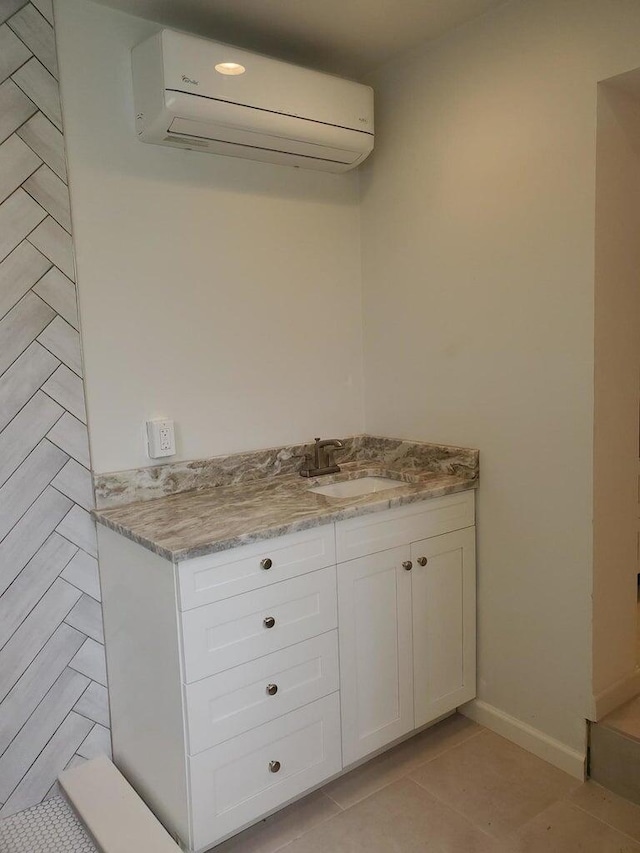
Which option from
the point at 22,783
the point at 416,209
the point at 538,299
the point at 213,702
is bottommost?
the point at 22,783

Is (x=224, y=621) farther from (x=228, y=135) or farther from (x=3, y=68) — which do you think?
(x=3, y=68)

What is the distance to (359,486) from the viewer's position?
2459 mm

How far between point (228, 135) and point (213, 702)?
168cm

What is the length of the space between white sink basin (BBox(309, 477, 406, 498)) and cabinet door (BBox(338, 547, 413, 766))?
1.32ft

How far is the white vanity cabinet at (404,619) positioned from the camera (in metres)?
1.94

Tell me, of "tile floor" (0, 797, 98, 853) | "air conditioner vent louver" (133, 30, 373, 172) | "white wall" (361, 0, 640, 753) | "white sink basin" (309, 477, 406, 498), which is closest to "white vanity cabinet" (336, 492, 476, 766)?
"white wall" (361, 0, 640, 753)

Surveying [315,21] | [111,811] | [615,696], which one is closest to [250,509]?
[111,811]

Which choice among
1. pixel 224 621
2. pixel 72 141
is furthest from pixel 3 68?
pixel 224 621

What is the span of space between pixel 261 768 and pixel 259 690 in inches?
8.7

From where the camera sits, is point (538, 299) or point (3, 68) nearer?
point (3, 68)

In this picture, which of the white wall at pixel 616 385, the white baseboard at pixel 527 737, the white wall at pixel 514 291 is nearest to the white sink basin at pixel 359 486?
the white wall at pixel 514 291

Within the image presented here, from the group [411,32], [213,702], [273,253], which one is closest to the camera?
[213,702]

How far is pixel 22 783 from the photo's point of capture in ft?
6.23

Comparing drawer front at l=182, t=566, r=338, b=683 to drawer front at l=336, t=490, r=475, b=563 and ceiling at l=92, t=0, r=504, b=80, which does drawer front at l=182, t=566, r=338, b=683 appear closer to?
drawer front at l=336, t=490, r=475, b=563
